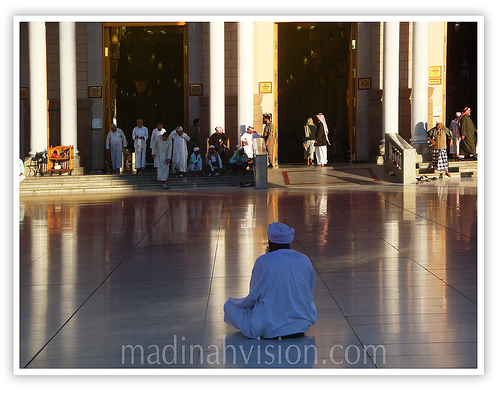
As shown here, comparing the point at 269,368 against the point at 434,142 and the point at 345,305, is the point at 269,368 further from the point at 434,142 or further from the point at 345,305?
the point at 434,142

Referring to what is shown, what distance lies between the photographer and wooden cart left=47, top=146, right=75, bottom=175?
21953 millimetres

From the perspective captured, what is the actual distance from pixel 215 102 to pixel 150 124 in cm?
1757

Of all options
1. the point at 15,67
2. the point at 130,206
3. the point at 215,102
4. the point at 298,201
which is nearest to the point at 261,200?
the point at 298,201

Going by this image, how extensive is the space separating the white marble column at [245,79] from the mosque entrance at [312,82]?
16.8ft

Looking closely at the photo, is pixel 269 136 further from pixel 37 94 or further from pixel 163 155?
pixel 37 94

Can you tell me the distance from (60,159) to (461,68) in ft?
66.6

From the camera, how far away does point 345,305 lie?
6836mm

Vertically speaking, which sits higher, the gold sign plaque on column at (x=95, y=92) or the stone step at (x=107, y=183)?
the gold sign plaque on column at (x=95, y=92)

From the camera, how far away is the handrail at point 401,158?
19328 mm

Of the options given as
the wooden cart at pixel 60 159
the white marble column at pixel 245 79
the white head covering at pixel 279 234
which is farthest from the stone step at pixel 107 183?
the white head covering at pixel 279 234

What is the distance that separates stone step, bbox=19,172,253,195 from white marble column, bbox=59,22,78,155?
228 cm

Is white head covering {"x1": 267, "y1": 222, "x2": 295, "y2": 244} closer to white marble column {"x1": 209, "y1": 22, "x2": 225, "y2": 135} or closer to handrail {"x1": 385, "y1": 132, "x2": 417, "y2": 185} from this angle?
handrail {"x1": 385, "y1": 132, "x2": 417, "y2": 185}

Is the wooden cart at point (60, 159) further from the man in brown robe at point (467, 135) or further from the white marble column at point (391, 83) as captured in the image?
the man in brown robe at point (467, 135)

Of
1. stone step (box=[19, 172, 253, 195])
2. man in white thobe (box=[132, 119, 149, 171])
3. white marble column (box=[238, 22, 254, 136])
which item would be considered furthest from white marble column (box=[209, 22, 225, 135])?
stone step (box=[19, 172, 253, 195])
